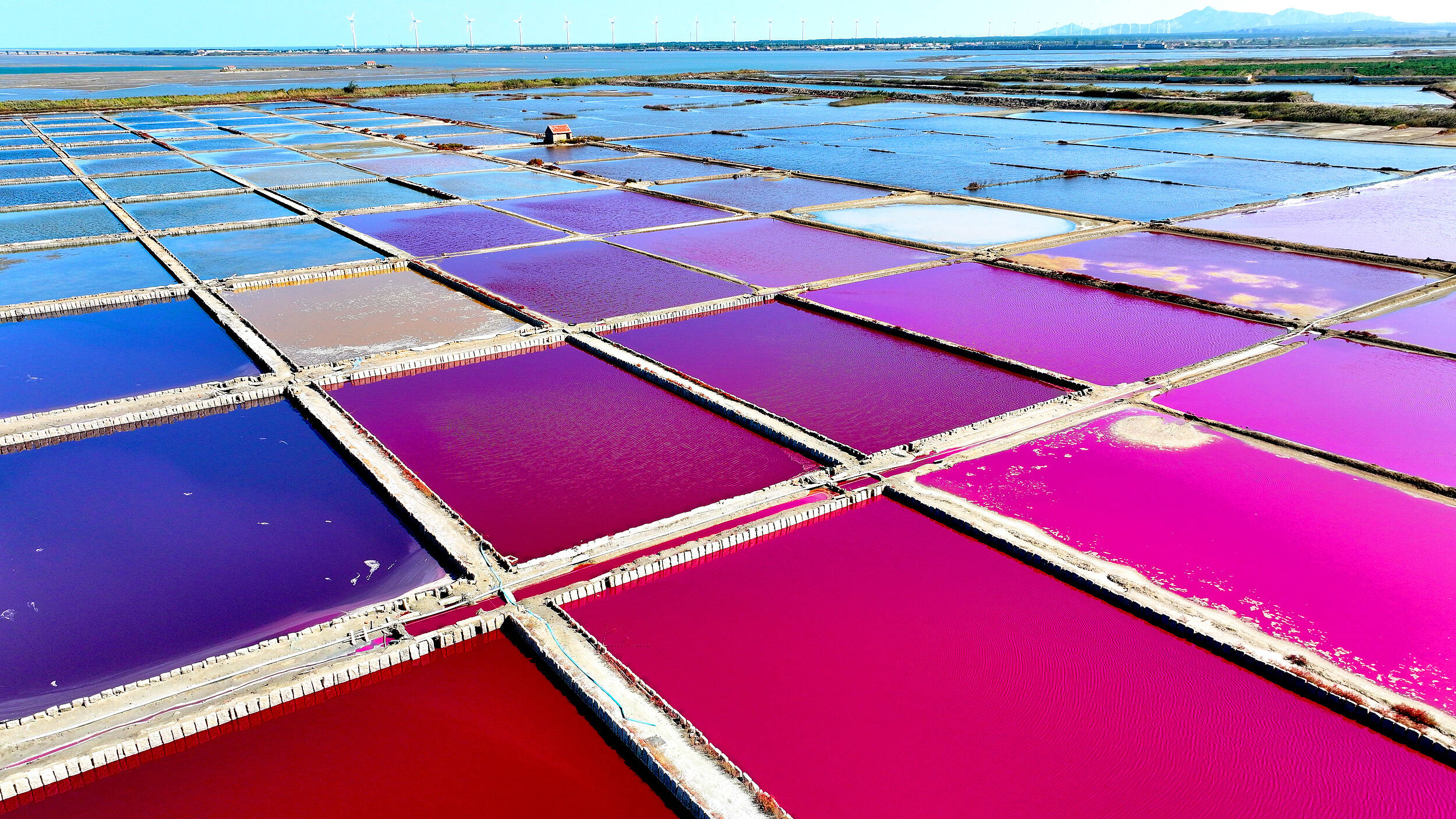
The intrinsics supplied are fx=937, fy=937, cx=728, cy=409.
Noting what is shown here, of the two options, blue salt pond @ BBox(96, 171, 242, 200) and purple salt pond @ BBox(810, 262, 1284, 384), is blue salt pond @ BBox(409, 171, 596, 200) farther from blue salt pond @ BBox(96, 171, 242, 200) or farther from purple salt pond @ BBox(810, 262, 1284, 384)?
purple salt pond @ BBox(810, 262, 1284, 384)

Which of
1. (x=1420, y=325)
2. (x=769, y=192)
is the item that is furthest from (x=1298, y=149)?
(x=1420, y=325)

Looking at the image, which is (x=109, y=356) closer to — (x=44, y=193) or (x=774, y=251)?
(x=774, y=251)

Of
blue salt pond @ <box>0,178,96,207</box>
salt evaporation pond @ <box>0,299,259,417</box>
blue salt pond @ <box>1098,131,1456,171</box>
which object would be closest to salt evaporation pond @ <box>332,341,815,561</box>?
salt evaporation pond @ <box>0,299,259,417</box>

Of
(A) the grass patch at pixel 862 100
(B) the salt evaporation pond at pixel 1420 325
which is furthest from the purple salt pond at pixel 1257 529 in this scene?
(A) the grass patch at pixel 862 100

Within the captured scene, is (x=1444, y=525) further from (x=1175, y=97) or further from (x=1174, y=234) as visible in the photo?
(x=1175, y=97)

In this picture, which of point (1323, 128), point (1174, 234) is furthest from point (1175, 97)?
point (1174, 234)

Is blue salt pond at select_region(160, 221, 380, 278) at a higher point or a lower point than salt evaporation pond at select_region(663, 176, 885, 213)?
lower
